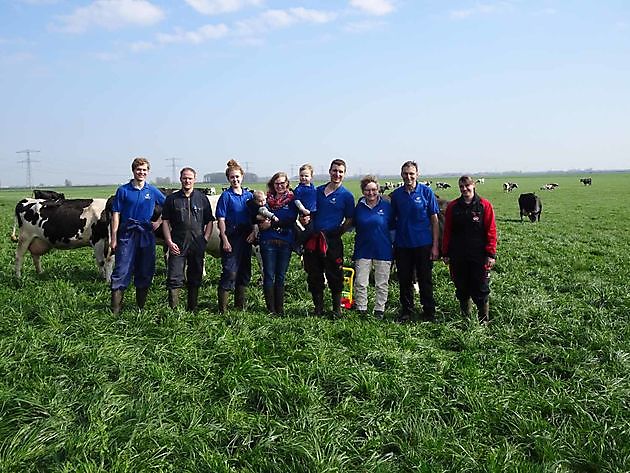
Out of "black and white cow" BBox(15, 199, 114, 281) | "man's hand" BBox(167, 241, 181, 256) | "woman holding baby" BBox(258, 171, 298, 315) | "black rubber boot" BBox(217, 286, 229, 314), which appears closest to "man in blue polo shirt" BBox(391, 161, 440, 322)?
"woman holding baby" BBox(258, 171, 298, 315)

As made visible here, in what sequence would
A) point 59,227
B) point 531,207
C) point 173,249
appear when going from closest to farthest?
point 173,249 < point 59,227 < point 531,207

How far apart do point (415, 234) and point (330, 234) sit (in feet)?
3.81

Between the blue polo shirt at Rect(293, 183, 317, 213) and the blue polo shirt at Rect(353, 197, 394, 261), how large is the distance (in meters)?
0.60

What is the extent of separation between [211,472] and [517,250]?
1121cm

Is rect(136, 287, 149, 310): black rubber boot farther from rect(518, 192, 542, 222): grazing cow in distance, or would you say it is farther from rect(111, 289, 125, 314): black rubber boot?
rect(518, 192, 542, 222): grazing cow in distance

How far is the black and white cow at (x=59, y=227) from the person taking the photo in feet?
32.4

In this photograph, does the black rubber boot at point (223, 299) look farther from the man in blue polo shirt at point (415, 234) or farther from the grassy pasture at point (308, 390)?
the man in blue polo shirt at point (415, 234)

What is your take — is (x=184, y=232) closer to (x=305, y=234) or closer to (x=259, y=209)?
(x=259, y=209)

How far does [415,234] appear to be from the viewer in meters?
7.04

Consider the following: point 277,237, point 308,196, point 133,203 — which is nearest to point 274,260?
point 277,237

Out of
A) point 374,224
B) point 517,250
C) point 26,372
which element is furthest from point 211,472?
point 517,250

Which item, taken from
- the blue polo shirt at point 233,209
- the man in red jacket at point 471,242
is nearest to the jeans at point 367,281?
the man in red jacket at point 471,242

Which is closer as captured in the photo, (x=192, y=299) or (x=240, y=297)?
(x=192, y=299)

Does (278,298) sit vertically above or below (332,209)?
below
